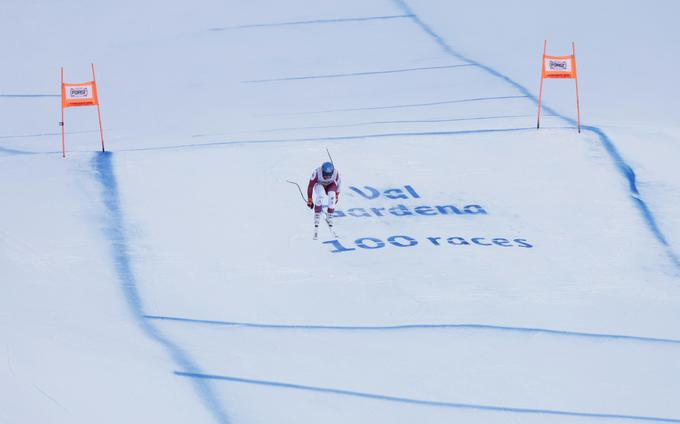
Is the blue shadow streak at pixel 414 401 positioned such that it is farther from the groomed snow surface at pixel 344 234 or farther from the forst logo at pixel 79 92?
the forst logo at pixel 79 92

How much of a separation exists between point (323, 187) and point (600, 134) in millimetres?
5263

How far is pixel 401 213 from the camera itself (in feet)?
37.4

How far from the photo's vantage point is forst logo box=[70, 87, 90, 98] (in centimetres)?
1298

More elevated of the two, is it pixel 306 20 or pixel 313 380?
pixel 306 20

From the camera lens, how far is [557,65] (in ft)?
44.2

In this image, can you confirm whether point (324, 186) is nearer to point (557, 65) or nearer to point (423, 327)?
point (423, 327)

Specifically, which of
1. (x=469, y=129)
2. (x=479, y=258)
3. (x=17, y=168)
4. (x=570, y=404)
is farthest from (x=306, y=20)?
(x=570, y=404)

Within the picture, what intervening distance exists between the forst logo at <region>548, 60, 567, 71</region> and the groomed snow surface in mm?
851

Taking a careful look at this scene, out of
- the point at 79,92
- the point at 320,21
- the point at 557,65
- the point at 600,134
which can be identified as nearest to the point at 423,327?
the point at 557,65

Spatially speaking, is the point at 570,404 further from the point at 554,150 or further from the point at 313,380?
the point at 554,150

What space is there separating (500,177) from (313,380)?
5.11 m

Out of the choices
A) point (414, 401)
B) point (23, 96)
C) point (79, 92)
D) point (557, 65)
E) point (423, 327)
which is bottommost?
point (414, 401)

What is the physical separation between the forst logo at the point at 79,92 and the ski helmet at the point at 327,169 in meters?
4.49

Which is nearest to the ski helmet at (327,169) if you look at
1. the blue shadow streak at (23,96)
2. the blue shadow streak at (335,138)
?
the blue shadow streak at (335,138)
